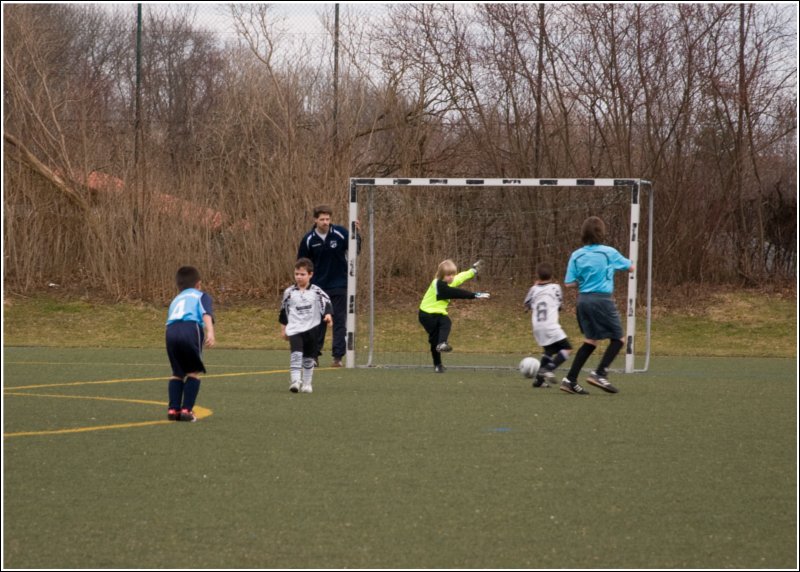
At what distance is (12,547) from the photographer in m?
5.42

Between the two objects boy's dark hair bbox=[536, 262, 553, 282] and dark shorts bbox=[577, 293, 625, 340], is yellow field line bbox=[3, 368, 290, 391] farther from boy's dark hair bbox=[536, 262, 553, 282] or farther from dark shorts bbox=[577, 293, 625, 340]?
dark shorts bbox=[577, 293, 625, 340]

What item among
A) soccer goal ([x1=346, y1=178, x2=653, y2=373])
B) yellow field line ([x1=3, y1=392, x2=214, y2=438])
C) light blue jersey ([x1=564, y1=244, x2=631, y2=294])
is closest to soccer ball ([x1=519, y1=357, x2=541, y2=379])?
light blue jersey ([x1=564, y1=244, x2=631, y2=294])

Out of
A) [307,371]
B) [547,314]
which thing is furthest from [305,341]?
[547,314]

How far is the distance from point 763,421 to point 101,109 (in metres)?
17.7

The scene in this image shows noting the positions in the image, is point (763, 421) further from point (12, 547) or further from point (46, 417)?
point (12, 547)

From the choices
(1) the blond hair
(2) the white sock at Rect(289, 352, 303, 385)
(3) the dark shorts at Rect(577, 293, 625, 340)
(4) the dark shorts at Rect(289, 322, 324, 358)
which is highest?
(1) the blond hair

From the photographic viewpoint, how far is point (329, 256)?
14.8 meters

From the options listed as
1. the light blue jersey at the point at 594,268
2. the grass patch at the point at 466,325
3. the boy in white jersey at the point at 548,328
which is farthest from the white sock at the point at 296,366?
the grass patch at the point at 466,325

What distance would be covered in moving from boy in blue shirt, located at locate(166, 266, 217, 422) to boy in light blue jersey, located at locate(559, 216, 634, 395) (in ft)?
12.2

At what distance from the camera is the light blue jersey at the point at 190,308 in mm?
9609

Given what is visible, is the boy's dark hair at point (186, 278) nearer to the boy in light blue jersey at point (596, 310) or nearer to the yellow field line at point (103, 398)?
the yellow field line at point (103, 398)

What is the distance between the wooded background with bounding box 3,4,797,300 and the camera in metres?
23.3

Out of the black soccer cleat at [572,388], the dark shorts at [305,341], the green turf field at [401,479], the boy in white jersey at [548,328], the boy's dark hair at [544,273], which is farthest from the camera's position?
the boy's dark hair at [544,273]

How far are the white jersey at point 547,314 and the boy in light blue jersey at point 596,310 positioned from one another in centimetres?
63
